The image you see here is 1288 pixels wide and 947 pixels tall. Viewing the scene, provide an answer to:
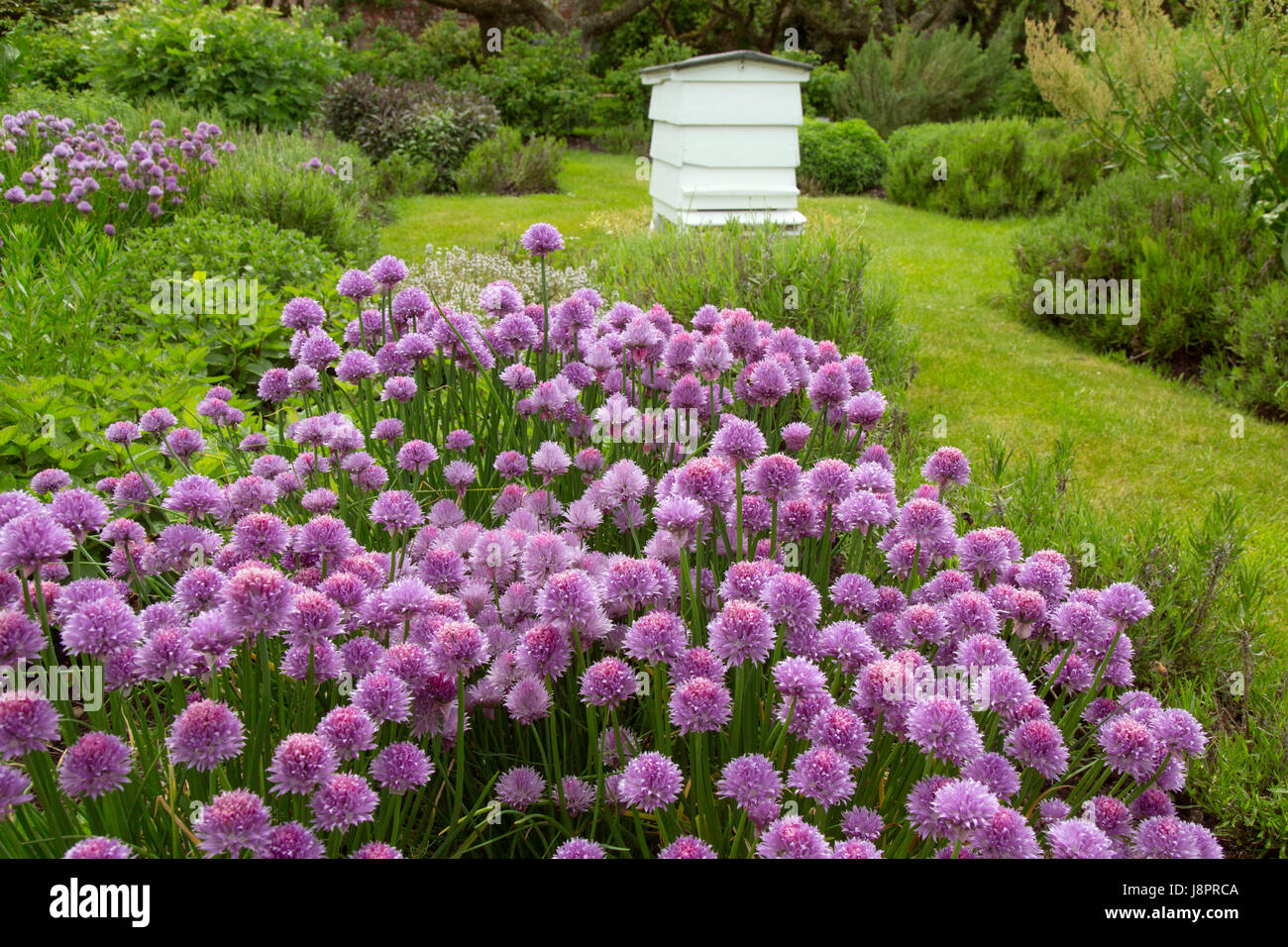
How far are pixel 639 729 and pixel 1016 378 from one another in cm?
516

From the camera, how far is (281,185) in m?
7.49

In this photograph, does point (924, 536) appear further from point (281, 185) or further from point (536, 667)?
point (281, 185)

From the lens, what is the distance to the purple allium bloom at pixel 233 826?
4.10 ft

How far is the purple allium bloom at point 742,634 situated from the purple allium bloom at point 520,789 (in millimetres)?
434

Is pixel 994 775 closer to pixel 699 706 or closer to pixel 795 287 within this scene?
pixel 699 706

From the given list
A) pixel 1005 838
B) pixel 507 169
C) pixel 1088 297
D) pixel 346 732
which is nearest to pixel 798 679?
pixel 1005 838

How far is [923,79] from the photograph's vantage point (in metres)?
17.2

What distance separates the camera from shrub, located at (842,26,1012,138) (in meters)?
17.2

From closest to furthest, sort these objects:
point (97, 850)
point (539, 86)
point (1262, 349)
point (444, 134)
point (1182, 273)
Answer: point (97, 850) < point (1262, 349) < point (1182, 273) < point (444, 134) < point (539, 86)

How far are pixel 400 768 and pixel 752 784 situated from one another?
1.77ft

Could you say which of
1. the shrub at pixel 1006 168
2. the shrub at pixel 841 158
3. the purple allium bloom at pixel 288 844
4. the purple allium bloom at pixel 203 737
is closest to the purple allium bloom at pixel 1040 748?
the purple allium bloom at pixel 288 844

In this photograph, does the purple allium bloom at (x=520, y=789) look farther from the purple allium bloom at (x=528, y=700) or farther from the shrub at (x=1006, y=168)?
the shrub at (x=1006, y=168)

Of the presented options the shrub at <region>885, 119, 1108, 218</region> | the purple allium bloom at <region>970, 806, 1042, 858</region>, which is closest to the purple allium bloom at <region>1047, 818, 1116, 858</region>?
the purple allium bloom at <region>970, 806, 1042, 858</region>
